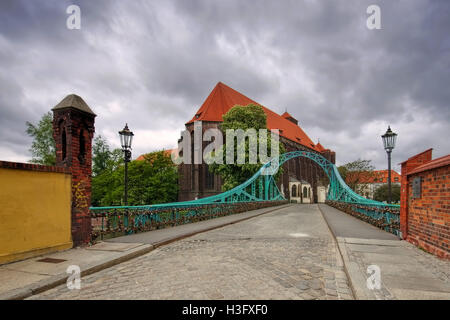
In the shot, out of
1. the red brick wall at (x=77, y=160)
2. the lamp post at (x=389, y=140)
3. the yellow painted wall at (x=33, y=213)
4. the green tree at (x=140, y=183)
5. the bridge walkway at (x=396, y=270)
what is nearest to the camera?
the bridge walkway at (x=396, y=270)

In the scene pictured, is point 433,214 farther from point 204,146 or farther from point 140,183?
point 204,146

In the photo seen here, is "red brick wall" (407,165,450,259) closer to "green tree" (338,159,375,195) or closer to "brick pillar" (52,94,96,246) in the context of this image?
"brick pillar" (52,94,96,246)

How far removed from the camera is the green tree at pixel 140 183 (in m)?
31.6

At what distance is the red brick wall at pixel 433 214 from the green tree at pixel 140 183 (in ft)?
93.8

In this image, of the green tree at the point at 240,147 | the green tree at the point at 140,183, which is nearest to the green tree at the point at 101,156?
the green tree at the point at 140,183

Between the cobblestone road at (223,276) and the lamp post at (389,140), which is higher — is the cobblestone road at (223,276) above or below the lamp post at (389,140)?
below

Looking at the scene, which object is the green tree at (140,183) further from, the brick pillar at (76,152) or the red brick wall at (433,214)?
the red brick wall at (433,214)

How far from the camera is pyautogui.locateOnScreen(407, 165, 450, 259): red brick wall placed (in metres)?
5.05

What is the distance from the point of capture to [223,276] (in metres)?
4.23

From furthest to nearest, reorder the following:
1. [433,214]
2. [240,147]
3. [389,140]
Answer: [240,147] < [389,140] < [433,214]

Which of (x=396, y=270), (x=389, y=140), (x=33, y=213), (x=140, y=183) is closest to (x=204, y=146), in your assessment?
(x=140, y=183)

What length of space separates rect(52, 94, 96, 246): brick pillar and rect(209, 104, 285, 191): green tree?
720 inches

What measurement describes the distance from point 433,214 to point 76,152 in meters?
8.12
